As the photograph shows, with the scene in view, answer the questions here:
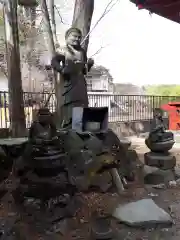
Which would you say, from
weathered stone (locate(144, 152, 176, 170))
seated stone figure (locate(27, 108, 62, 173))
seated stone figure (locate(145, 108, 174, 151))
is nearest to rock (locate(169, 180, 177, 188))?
weathered stone (locate(144, 152, 176, 170))

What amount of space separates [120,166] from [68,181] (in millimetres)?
1545

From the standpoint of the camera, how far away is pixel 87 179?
4027 mm

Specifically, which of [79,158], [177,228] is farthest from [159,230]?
[79,158]

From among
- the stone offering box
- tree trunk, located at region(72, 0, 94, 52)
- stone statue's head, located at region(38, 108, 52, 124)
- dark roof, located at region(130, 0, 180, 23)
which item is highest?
tree trunk, located at region(72, 0, 94, 52)

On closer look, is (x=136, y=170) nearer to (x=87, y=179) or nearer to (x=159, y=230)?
(x=87, y=179)

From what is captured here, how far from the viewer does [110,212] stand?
3.25 meters

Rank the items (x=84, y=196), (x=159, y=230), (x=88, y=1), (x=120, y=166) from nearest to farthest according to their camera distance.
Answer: (x=159, y=230), (x=84, y=196), (x=120, y=166), (x=88, y=1)

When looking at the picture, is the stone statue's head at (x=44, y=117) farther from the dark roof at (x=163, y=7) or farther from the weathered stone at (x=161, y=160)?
the weathered stone at (x=161, y=160)

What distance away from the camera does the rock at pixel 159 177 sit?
4340mm

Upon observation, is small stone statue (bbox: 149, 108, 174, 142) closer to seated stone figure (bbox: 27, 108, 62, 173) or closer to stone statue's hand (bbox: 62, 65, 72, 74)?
stone statue's hand (bbox: 62, 65, 72, 74)

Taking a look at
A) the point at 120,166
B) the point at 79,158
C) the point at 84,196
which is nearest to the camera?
the point at 84,196

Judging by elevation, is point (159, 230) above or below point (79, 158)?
below

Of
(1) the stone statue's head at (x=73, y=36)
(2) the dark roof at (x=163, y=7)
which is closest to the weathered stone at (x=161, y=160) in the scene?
(2) the dark roof at (x=163, y=7)

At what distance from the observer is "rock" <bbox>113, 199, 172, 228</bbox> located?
2.86 meters
